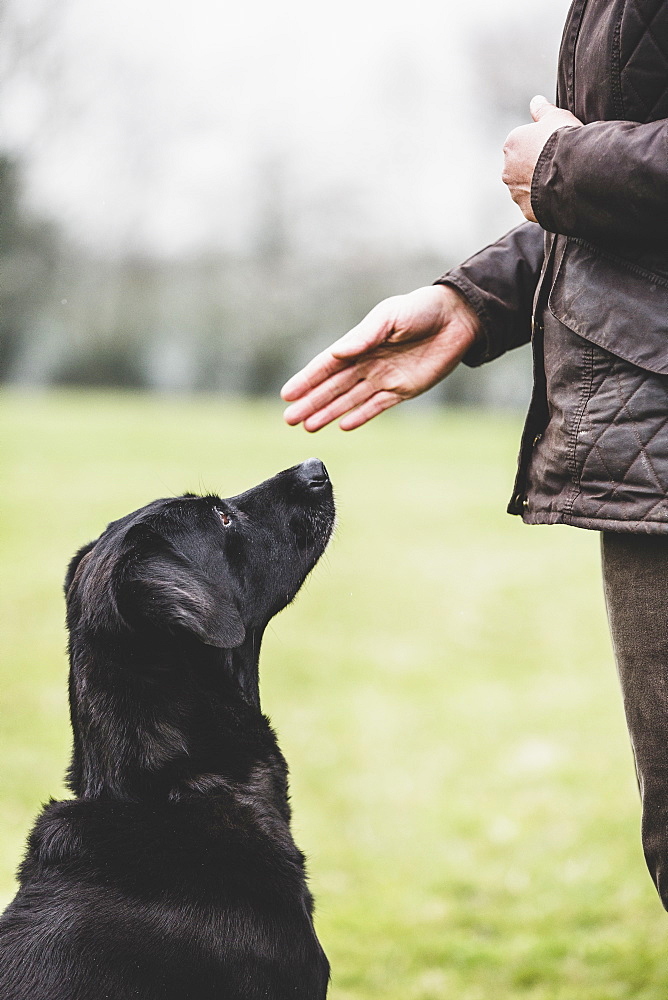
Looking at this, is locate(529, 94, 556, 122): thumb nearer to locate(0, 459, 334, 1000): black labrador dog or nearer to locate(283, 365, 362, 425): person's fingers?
locate(283, 365, 362, 425): person's fingers

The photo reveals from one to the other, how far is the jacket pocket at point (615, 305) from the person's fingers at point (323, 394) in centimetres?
71

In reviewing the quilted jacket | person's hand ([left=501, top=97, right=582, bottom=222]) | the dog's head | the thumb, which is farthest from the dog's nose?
the thumb

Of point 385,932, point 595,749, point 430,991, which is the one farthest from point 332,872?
point 595,749

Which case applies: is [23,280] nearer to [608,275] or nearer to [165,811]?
[165,811]

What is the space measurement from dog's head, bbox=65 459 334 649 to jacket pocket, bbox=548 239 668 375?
0.90 meters

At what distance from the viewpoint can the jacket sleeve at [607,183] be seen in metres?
1.52

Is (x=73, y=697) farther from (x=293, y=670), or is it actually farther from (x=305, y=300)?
(x=305, y=300)

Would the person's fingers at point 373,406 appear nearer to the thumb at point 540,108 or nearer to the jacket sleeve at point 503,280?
the jacket sleeve at point 503,280

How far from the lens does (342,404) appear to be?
7.80 ft

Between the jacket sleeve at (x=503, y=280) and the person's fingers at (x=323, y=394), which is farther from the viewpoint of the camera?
the person's fingers at (x=323, y=394)

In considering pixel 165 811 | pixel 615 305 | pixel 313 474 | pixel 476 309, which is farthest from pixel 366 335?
pixel 165 811

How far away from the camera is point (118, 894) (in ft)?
6.02

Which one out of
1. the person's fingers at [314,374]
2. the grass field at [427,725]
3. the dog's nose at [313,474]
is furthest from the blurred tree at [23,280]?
the person's fingers at [314,374]

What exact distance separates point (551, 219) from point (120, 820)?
1.39 m
